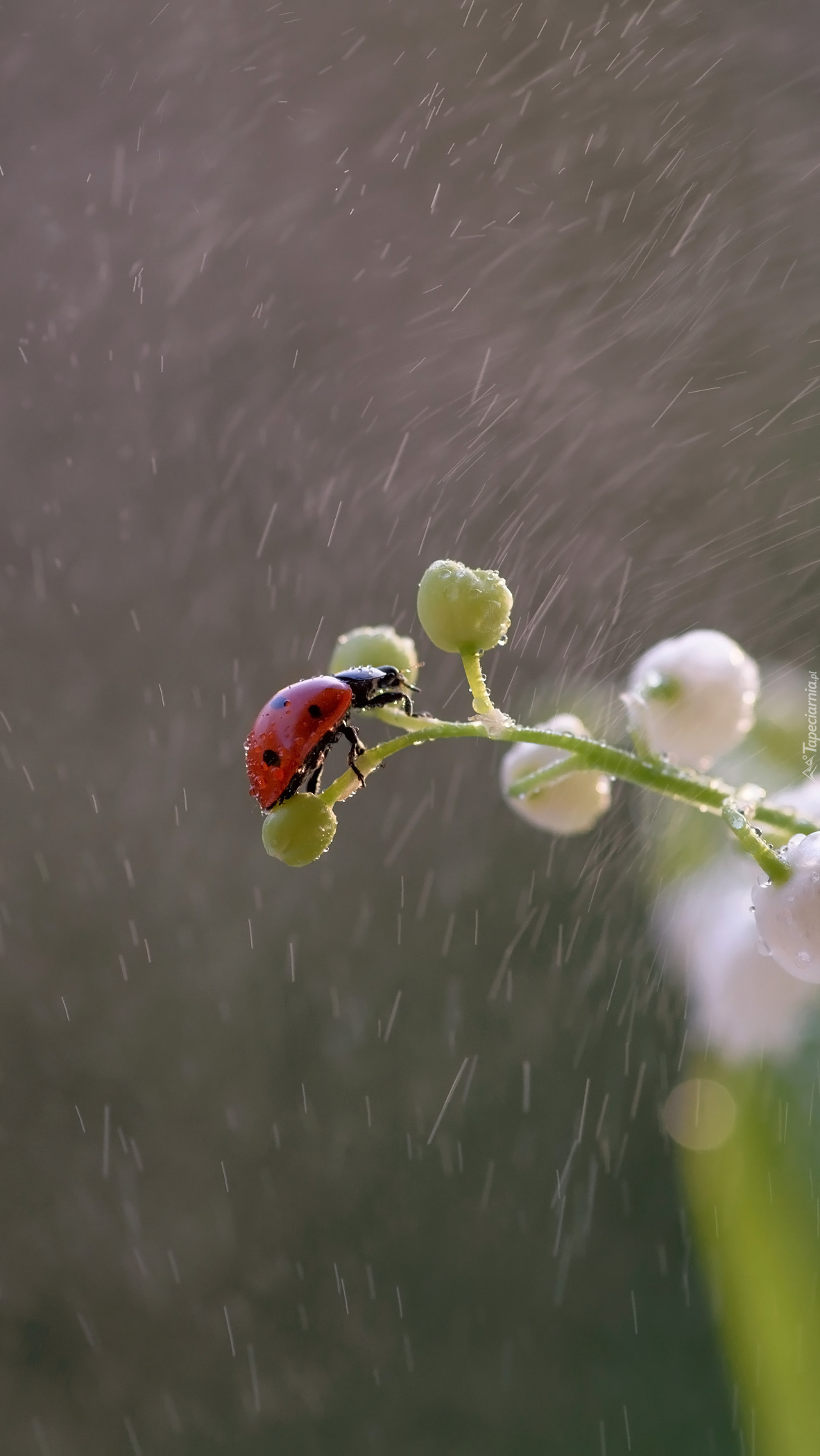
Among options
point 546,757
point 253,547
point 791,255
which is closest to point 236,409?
point 253,547

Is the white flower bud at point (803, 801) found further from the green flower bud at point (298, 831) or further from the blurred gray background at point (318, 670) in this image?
the blurred gray background at point (318, 670)

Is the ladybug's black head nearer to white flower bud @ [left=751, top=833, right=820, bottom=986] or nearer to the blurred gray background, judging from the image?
white flower bud @ [left=751, top=833, right=820, bottom=986]

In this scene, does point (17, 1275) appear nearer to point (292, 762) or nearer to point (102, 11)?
point (292, 762)

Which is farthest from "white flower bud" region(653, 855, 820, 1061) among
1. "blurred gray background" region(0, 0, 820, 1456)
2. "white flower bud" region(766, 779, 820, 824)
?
"blurred gray background" region(0, 0, 820, 1456)

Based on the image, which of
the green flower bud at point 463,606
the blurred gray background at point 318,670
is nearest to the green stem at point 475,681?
the green flower bud at point 463,606

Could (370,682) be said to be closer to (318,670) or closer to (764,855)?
(764,855)
